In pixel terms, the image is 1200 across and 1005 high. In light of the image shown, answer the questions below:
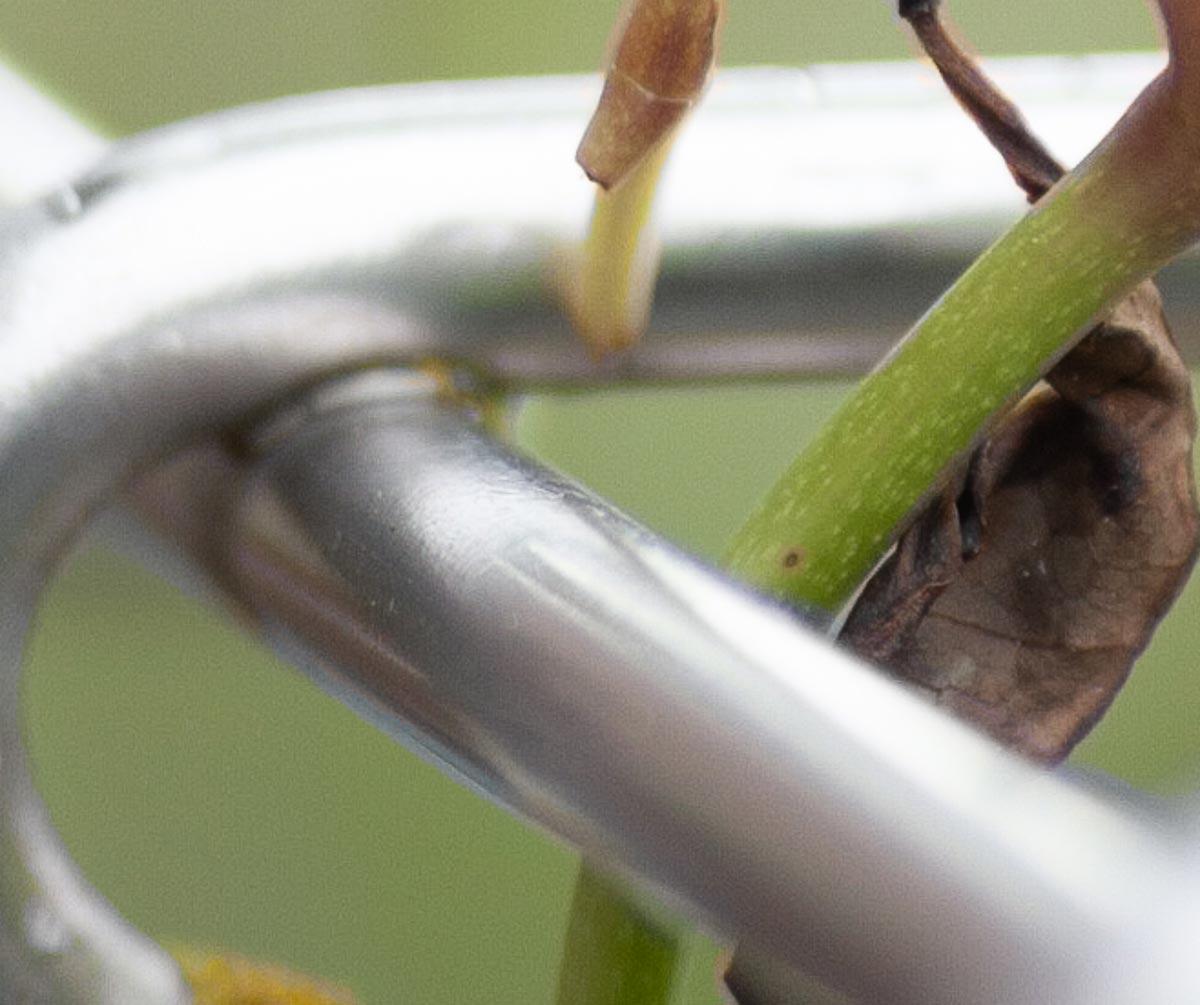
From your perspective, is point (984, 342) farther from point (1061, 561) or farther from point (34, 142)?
point (34, 142)

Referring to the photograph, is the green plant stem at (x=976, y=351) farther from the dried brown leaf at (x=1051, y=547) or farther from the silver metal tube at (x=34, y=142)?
the silver metal tube at (x=34, y=142)

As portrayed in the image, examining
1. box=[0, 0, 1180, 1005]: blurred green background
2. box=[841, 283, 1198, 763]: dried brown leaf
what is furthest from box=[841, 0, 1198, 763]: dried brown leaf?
box=[0, 0, 1180, 1005]: blurred green background

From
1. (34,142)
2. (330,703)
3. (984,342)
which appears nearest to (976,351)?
(984,342)

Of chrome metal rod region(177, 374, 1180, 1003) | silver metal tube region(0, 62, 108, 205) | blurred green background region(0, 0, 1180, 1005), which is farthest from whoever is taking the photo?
blurred green background region(0, 0, 1180, 1005)

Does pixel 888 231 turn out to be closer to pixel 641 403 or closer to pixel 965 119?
pixel 965 119

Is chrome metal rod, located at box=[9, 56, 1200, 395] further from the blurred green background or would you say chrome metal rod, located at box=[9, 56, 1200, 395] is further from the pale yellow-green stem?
the blurred green background
